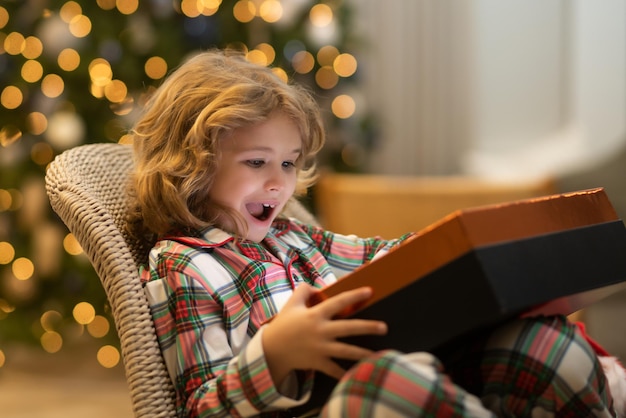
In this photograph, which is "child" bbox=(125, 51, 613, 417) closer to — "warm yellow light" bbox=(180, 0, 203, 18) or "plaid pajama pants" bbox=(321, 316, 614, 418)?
"plaid pajama pants" bbox=(321, 316, 614, 418)

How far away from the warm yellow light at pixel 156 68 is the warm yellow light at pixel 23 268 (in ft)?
2.41

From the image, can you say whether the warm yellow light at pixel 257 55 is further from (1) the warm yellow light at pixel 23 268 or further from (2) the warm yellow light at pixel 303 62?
(1) the warm yellow light at pixel 23 268

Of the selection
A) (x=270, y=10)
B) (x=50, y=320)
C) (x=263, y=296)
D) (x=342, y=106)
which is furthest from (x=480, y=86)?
(x=263, y=296)

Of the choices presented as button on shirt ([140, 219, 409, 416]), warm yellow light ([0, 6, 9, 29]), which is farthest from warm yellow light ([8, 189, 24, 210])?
button on shirt ([140, 219, 409, 416])

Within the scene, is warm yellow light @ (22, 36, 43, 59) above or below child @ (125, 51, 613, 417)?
above

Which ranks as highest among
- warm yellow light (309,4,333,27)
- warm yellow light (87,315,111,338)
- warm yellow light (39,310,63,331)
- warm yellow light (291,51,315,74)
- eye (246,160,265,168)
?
warm yellow light (309,4,333,27)

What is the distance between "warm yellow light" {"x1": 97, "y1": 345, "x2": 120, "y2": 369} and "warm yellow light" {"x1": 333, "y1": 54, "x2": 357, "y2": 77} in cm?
121

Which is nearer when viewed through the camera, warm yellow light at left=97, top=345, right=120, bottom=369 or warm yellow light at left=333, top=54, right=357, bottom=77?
warm yellow light at left=97, top=345, right=120, bottom=369

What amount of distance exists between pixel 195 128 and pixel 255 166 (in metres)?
0.10

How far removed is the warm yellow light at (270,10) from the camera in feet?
8.58

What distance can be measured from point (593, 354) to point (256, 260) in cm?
47

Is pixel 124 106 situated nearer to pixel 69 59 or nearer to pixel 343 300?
pixel 69 59

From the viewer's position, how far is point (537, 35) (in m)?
3.26

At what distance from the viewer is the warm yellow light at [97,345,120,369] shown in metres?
2.65
